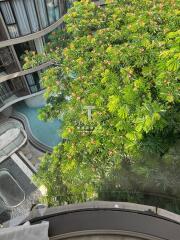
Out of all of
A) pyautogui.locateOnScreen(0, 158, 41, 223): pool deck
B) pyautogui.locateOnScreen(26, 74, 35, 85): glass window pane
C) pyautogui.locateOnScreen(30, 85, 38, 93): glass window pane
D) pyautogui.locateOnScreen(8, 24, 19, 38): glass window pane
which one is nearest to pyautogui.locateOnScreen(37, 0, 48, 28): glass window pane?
pyautogui.locateOnScreen(8, 24, 19, 38): glass window pane

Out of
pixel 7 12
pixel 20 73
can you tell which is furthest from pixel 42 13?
pixel 20 73

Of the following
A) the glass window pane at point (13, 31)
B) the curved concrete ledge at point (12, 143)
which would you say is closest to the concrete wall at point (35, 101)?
the curved concrete ledge at point (12, 143)

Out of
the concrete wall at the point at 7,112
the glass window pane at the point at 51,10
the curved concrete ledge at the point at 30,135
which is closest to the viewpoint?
the glass window pane at the point at 51,10

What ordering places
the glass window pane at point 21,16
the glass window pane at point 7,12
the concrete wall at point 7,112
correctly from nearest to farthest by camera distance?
the glass window pane at point 7,12
the glass window pane at point 21,16
the concrete wall at point 7,112

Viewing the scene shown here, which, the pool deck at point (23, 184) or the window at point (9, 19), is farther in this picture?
the pool deck at point (23, 184)

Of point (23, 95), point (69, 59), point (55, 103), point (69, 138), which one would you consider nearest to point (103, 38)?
point (69, 59)

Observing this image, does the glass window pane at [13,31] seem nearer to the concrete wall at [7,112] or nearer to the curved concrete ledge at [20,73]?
the curved concrete ledge at [20,73]
